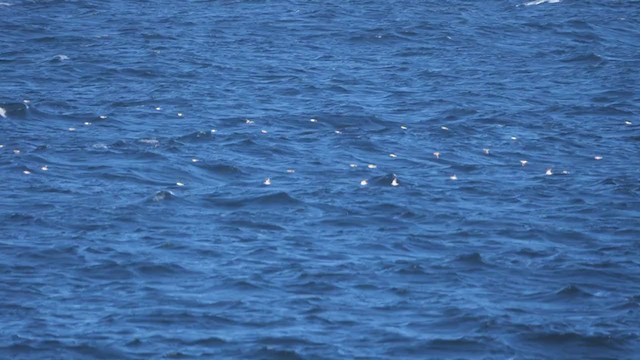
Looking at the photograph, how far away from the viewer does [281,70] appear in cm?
4394

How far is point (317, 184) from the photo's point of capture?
3195 cm

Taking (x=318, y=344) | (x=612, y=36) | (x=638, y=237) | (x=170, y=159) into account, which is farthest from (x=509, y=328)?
(x=612, y=36)

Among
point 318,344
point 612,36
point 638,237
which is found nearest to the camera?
point 318,344

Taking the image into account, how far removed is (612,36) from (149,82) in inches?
741

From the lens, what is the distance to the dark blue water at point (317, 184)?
2308cm

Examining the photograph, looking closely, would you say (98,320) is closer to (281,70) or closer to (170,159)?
(170,159)

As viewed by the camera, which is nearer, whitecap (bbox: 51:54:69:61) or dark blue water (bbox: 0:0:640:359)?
dark blue water (bbox: 0:0:640:359)

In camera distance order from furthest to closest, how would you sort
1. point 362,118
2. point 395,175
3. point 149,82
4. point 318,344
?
point 149,82 < point 362,118 < point 395,175 < point 318,344

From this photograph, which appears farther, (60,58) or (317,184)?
(60,58)

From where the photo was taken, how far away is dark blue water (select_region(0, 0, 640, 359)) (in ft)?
75.7

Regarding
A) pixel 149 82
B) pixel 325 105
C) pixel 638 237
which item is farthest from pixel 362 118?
pixel 638 237

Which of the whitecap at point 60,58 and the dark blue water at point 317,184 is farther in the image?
the whitecap at point 60,58

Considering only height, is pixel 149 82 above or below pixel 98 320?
below

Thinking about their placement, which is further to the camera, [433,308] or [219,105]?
[219,105]
